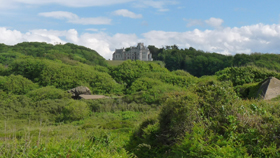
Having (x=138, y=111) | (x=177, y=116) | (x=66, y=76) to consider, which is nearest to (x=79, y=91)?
(x=66, y=76)

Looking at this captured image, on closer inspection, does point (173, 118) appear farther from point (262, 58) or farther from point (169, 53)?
point (169, 53)

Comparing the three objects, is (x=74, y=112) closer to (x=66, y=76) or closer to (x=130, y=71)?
(x=66, y=76)

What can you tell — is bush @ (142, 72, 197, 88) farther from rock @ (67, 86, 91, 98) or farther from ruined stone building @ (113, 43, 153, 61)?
ruined stone building @ (113, 43, 153, 61)

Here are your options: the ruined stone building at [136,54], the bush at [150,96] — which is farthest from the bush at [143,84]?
the ruined stone building at [136,54]

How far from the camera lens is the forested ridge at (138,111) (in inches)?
235

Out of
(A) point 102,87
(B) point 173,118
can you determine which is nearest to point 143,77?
(A) point 102,87

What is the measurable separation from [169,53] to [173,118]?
45.8 m

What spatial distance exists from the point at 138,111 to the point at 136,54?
132ft

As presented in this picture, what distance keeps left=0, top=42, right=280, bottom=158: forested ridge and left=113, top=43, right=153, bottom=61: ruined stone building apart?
11271mm

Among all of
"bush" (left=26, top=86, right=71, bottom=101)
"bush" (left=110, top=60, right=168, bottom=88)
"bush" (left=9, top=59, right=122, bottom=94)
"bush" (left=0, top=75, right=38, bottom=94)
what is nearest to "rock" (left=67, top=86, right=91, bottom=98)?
"bush" (left=26, top=86, right=71, bottom=101)

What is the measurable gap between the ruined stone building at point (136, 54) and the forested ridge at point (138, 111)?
1127 centimetres

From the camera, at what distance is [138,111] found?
19172mm

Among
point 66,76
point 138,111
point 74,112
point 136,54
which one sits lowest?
point 138,111

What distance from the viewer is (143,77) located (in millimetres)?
25438
